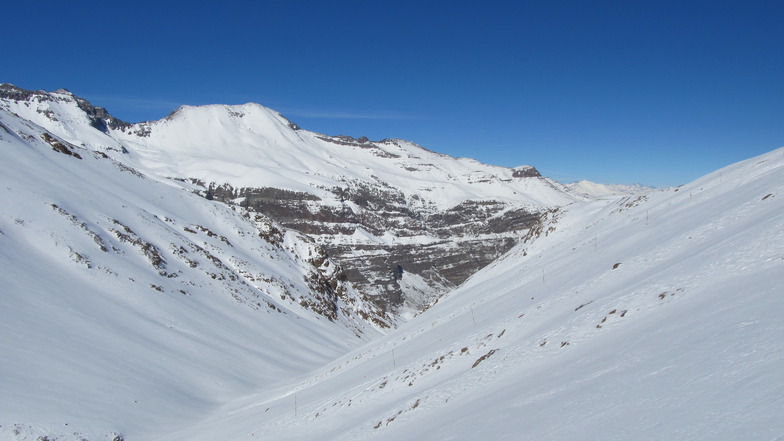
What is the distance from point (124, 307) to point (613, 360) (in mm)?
31832

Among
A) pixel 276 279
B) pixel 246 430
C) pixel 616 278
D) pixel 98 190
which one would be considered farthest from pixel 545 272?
pixel 98 190

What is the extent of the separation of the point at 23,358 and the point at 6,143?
1365 inches

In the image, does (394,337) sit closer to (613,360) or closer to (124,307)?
(124,307)

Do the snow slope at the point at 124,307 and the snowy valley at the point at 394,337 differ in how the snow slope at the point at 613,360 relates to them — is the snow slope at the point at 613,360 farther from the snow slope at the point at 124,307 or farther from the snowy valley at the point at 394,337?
the snow slope at the point at 124,307

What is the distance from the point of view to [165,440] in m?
18.8

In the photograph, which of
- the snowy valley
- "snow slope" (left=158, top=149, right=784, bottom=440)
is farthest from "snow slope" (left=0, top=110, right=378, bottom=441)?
"snow slope" (left=158, top=149, right=784, bottom=440)

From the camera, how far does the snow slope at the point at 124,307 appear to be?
19.6 m

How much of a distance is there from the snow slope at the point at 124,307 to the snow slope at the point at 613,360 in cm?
455

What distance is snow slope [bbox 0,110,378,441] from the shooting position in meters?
19.6

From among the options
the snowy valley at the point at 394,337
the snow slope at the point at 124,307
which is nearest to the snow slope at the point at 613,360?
the snowy valley at the point at 394,337

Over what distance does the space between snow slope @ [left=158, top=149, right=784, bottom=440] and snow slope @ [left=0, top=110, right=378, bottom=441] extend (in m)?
4.55

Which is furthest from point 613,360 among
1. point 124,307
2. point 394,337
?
point 124,307

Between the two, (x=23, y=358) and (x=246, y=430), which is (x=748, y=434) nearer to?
(x=246, y=430)

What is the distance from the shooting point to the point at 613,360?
7.90 meters
